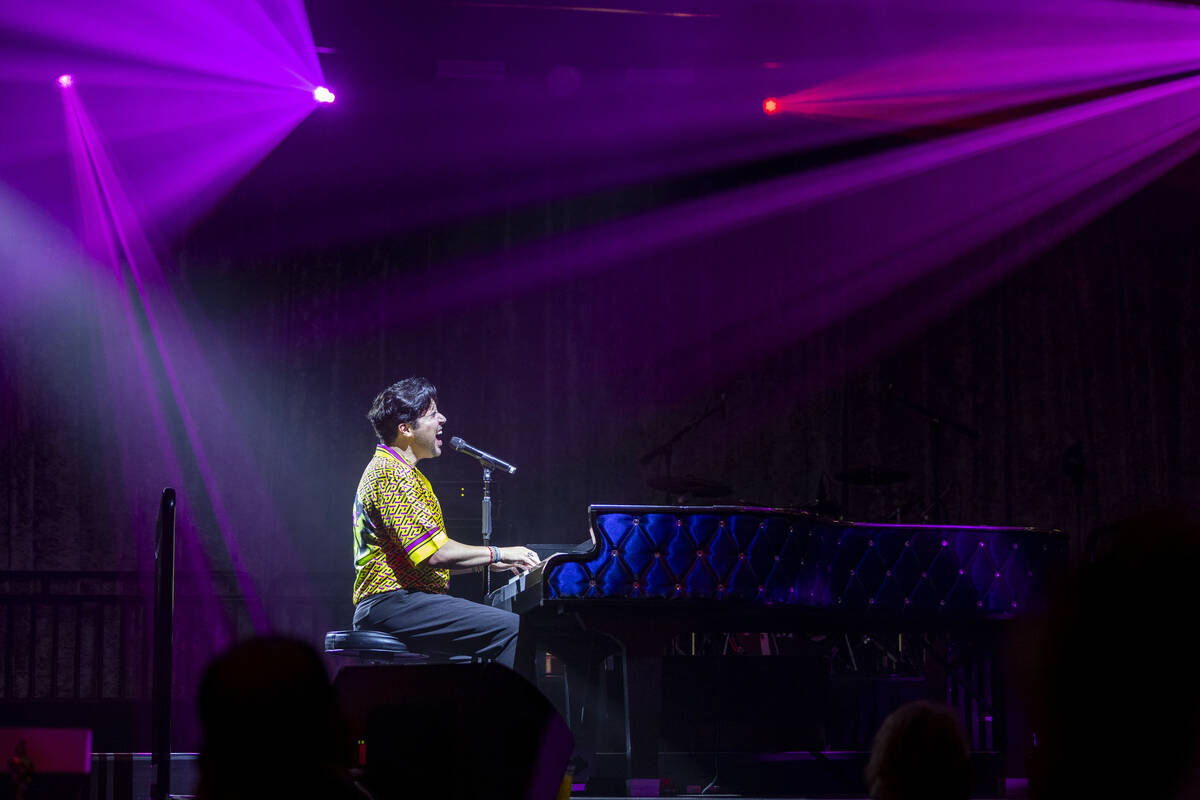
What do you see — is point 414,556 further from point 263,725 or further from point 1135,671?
point 1135,671

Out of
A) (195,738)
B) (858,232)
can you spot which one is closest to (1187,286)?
(858,232)

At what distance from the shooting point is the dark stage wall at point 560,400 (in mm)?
8398

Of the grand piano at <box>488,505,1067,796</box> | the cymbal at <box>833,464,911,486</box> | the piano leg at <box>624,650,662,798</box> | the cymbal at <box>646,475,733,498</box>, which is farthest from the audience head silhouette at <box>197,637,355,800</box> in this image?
the cymbal at <box>833,464,911,486</box>

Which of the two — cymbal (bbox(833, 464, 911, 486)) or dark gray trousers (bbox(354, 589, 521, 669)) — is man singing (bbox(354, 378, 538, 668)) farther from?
cymbal (bbox(833, 464, 911, 486))

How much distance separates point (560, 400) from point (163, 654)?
557 cm

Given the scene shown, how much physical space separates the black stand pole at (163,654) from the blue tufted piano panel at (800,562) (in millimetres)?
1197

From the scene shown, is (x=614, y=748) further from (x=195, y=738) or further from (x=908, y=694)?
(x=195, y=738)

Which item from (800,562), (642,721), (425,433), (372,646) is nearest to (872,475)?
(800,562)

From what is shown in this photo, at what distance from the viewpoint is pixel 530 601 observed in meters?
4.32

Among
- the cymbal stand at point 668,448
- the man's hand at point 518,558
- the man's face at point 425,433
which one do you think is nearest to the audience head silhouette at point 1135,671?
the man's hand at point 518,558

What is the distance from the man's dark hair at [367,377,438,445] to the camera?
4.90 metres

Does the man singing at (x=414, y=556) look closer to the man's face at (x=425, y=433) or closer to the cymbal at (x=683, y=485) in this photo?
the man's face at (x=425, y=433)

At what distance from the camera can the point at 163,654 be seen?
143 inches

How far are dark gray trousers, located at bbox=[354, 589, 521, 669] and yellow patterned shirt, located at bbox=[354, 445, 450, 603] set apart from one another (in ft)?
0.32
